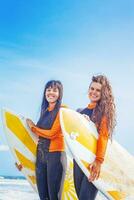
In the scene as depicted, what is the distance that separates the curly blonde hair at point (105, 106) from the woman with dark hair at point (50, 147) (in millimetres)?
352

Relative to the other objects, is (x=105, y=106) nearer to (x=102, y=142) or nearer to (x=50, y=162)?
(x=102, y=142)

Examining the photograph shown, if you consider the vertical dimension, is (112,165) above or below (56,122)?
below

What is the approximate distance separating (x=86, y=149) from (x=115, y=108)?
408 millimetres

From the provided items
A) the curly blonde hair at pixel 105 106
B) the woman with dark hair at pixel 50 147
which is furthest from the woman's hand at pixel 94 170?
the woman with dark hair at pixel 50 147

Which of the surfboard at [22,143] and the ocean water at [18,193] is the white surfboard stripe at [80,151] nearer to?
the surfboard at [22,143]

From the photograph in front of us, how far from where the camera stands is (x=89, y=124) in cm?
354

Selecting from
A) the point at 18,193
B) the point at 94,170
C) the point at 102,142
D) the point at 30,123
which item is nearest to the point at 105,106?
the point at 102,142

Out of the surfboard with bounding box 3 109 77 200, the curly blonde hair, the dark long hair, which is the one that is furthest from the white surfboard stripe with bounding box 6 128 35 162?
the curly blonde hair

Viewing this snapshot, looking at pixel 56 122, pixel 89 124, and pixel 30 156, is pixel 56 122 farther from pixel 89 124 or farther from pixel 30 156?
pixel 30 156

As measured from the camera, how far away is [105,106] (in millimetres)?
3453

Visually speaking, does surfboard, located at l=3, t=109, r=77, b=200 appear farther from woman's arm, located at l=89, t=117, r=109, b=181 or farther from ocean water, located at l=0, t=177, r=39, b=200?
ocean water, located at l=0, t=177, r=39, b=200

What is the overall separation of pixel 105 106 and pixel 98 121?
141 millimetres

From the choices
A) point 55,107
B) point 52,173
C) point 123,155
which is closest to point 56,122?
point 55,107

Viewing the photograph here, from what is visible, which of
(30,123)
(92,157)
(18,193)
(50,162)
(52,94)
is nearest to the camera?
(92,157)
